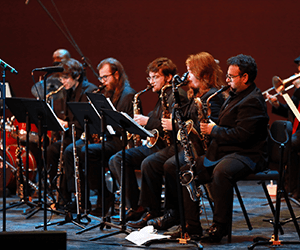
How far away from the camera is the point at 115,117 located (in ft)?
10.7

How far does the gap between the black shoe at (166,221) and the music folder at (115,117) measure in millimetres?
714

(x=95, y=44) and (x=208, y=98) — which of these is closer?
(x=208, y=98)

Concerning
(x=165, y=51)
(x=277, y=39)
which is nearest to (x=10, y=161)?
(x=165, y=51)

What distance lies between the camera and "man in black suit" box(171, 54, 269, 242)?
312cm

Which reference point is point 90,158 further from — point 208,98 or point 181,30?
point 181,30

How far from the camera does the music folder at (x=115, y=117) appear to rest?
10.3 feet

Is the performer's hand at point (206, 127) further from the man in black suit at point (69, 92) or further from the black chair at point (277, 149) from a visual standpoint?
the man in black suit at point (69, 92)

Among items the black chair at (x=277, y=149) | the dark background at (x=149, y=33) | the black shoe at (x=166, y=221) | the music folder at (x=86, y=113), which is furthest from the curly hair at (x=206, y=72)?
the dark background at (x=149, y=33)

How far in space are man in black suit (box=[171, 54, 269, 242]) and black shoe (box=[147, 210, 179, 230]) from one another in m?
0.36

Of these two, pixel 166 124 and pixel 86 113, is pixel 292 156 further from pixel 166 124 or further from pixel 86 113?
pixel 86 113

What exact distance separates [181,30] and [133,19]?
2.63 ft

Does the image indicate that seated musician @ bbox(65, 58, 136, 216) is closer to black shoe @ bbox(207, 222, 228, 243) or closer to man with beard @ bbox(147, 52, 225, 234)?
man with beard @ bbox(147, 52, 225, 234)

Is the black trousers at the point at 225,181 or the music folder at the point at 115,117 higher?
the music folder at the point at 115,117

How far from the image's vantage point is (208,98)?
3426mm
